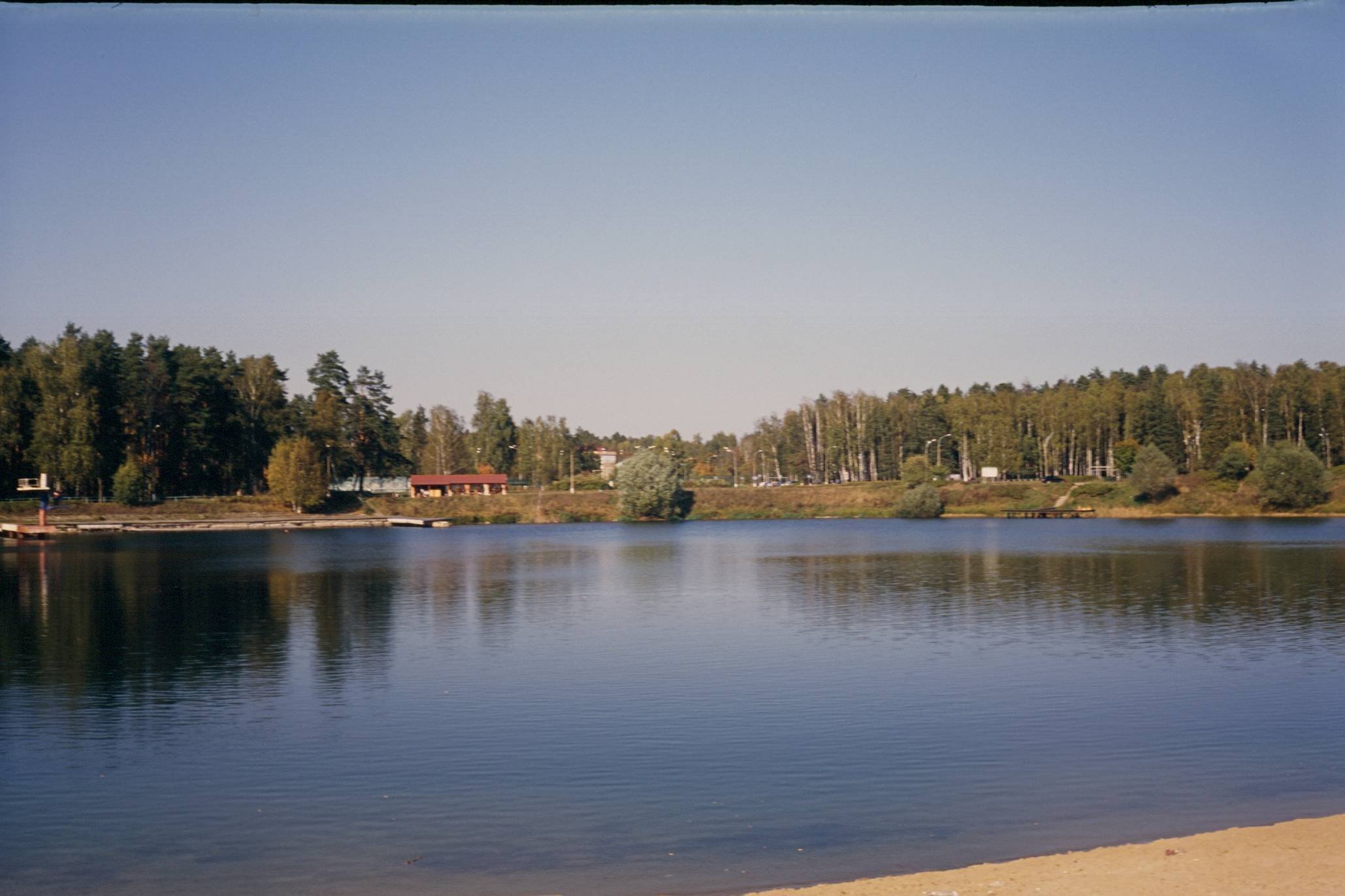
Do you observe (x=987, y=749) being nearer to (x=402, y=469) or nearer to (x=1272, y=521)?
(x=1272, y=521)

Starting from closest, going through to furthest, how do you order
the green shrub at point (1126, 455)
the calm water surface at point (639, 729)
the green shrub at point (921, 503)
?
the calm water surface at point (639, 729), the green shrub at point (921, 503), the green shrub at point (1126, 455)

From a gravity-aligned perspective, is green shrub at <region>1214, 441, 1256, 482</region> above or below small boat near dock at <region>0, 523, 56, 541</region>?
above

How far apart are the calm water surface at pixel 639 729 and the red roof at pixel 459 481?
81563 millimetres

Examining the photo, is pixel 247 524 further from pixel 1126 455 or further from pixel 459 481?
pixel 1126 455

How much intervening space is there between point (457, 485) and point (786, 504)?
132ft

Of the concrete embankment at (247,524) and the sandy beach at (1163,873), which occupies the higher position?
the concrete embankment at (247,524)

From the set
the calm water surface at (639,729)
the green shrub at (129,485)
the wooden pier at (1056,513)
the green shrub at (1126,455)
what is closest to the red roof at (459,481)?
the green shrub at (129,485)

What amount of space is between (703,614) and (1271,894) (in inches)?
1094

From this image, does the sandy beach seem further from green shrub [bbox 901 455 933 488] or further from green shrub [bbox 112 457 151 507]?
green shrub [bbox 901 455 933 488]

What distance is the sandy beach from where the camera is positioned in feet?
37.9

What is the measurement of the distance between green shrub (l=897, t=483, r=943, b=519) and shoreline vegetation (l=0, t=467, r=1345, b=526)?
1.92 meters

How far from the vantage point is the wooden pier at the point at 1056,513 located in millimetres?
110188

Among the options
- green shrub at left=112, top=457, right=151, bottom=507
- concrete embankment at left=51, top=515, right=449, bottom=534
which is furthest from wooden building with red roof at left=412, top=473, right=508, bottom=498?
green shrub at left=112, top=457, right=151, bottom=507

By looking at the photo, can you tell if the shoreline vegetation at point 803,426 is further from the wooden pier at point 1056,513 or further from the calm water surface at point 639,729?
the calm water surface at point 639,729
